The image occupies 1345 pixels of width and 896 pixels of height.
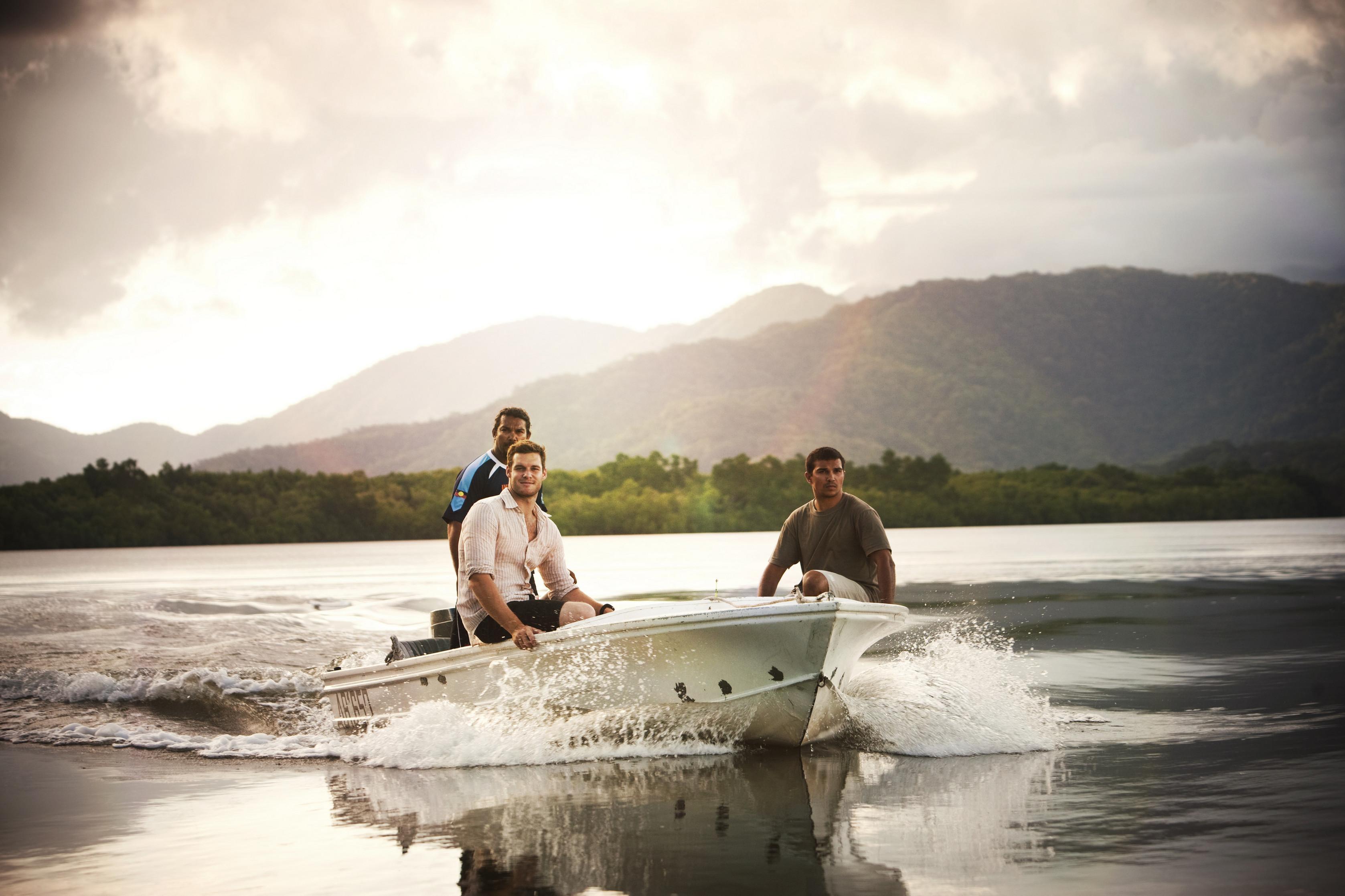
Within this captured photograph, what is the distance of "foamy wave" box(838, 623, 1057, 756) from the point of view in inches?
356

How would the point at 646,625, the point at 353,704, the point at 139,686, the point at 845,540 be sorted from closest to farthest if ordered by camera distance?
the point at 646,625 → the point at 845,540 → the point at 353,704 → the point at 139,686

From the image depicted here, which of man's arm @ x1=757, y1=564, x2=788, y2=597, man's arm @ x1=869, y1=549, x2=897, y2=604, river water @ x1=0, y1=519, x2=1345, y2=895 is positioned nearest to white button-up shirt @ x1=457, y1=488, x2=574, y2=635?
river water @ x1=0, y1=519, x2=1345, y2=895

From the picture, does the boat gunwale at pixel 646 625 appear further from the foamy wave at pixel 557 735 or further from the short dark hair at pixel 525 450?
the short dark hair at pixel 525 450

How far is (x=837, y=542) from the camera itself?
9.07 m

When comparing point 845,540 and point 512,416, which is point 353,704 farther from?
point 845,540

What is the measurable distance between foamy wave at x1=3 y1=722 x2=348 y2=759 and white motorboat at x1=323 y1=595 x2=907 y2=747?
5.65ft

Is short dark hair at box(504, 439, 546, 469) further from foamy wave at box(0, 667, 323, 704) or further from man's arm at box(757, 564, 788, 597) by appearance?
foamy wave at box(0, 667, 323, 704)

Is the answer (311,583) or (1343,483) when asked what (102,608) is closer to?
(311,583)

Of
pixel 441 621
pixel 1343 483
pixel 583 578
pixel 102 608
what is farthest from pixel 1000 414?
pixel 441 621

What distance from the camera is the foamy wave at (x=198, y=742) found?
10117 mm

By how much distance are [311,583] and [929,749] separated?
111ft

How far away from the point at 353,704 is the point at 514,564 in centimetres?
237

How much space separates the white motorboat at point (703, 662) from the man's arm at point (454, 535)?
0.90 metres

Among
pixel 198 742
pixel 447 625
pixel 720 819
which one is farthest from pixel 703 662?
pixel 198 742
